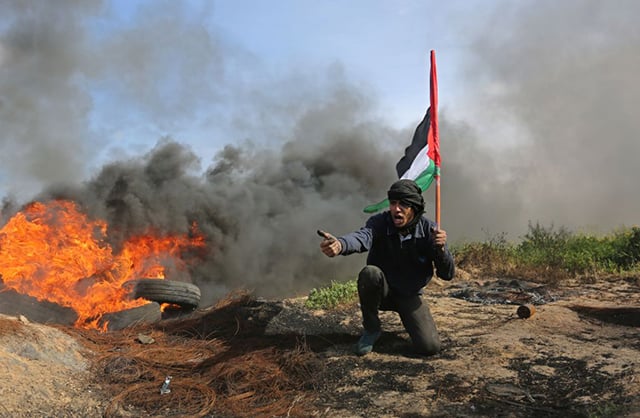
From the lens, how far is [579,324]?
6.05 m

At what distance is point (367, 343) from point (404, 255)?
1.01m

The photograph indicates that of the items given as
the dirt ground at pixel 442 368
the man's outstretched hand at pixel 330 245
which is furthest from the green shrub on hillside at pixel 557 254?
the man's outstretched hand at pixel 330 245

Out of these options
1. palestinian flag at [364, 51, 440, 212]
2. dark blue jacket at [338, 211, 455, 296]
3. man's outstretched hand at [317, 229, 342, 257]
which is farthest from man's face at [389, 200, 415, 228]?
palestinian flag at [364, 51, 440, 212]

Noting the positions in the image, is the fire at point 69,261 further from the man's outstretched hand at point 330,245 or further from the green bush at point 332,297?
the man's outstretched hand at point 330,245

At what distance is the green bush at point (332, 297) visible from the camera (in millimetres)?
7580

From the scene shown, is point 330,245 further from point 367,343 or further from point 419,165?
point 419,165

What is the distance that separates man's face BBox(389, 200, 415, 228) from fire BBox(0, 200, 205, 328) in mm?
6218

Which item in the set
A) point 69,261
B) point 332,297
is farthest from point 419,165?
point 69,261

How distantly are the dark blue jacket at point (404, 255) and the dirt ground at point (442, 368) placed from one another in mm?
770

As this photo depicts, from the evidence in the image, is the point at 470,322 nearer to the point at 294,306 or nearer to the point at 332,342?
the point at 332,342

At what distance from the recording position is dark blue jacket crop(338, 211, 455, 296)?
4773 millimetres

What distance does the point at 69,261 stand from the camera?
10.4 metres

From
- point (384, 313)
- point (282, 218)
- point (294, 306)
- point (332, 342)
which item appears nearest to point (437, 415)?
point (332, 342)

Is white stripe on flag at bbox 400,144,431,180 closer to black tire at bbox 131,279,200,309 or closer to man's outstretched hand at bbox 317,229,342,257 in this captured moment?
man's outstretched hand at bbox 317,229,342,257
